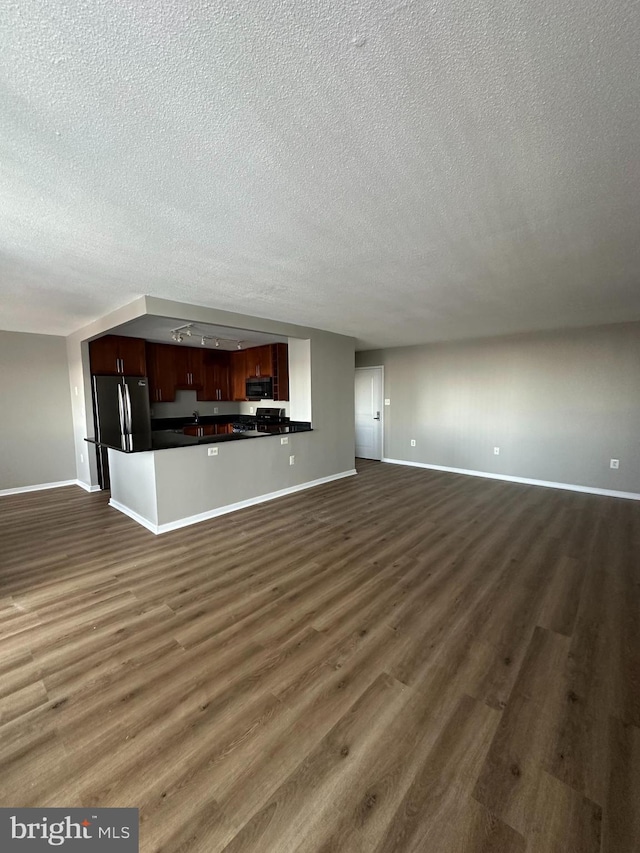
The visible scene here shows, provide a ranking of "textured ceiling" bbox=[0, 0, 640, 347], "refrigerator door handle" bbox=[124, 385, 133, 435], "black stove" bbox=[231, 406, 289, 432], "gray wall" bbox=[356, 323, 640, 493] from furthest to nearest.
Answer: "black stove" bbox=[231, 406, 289, 432] → "refrigerator door handle" bbox=[124, 385, 133, 435] → "gray wall" bbox=[356, 323, 640, 493] → "textured ceiling" bbox=[0, 0, 640, 347]

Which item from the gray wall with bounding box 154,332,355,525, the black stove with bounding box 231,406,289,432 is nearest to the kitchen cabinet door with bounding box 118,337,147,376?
the black stove with bounding box 231,406,289,432

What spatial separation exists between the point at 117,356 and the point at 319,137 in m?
5.10

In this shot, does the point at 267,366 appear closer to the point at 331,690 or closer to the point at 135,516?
the point at 135,516

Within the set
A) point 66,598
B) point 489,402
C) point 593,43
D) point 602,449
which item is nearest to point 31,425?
point 66,598

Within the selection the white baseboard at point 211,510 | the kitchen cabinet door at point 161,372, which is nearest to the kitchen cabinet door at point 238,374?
the kitchen cabinet door at point 161,372

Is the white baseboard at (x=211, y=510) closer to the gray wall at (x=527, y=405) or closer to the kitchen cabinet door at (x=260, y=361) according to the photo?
the kitchen cabinet door at (x=260, y=361)

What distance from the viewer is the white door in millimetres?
7051

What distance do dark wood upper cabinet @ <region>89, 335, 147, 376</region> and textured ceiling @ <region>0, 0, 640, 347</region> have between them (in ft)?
8.76

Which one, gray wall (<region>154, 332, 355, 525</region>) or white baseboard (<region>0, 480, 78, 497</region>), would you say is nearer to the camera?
gray wall (<region>154, 332, 355, 525</region>)

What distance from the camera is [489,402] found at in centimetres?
572

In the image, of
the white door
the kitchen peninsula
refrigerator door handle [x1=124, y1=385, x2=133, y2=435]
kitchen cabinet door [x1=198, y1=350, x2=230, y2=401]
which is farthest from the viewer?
the white door

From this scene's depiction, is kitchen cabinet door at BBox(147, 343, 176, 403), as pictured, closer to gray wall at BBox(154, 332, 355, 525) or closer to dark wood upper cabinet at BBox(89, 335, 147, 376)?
dark wood upper cabinet at BBox(89, 335, 147, 376)

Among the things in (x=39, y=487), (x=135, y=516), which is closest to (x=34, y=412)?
(x=39, y=487)

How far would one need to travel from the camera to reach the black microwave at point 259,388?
614cm
